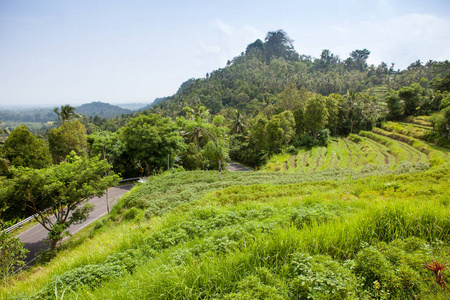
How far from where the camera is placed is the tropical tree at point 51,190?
446 inches

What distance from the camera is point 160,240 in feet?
17.0

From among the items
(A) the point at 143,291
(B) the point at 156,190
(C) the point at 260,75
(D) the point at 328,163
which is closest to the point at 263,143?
(D) the point at 328,163

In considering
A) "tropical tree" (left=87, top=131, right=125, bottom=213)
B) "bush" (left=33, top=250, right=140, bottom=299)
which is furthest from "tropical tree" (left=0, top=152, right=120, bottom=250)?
"tropical tree" (left=87, top=131, right=125, bottom=213)

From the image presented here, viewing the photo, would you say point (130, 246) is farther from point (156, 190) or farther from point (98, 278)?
point (156, 190)

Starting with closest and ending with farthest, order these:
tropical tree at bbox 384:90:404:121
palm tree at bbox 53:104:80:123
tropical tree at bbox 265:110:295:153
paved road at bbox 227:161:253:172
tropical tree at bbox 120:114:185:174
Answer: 1. tropical tree at bbox 120:114:185:174
2. tropical tree at bbox 265:110:295:153
3. palm tree at bbox 53:104:80:123
4. paved road at bbox 227:161:253:172
5. tropical tree at bbox 384:90:404:121

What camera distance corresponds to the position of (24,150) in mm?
22812

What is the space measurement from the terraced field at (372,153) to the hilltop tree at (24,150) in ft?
92.2

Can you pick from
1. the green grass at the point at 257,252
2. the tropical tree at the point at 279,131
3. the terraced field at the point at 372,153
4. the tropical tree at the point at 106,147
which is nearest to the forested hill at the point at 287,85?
the tropical tree at the point at 279,131

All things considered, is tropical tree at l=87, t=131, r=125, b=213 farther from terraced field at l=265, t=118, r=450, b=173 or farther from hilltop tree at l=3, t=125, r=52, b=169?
terraced field at l=265, t=118, r=450, b=173

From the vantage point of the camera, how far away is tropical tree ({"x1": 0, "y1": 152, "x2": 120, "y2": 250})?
11.3 m

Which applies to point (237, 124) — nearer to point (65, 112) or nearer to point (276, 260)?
point (65, 112)

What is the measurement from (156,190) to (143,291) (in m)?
13.5

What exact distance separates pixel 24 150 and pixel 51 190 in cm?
1586

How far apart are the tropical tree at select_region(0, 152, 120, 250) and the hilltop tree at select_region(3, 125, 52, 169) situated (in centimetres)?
1256
